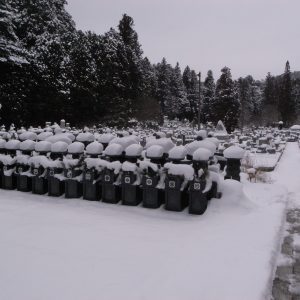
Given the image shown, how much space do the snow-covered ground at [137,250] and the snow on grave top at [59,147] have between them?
119 centimetres

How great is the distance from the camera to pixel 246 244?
192 inches

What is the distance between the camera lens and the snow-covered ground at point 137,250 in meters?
3.63

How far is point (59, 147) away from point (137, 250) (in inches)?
148

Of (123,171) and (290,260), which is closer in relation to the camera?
(290,260)

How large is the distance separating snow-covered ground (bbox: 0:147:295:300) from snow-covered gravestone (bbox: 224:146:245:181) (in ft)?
2.66

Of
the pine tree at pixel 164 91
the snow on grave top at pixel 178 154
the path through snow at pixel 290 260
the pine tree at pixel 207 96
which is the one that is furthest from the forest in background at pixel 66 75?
the path through snow at pixel 290 260

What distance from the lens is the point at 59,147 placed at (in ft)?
25.1

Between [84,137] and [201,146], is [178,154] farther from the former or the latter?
[84,137]

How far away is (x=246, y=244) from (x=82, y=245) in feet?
7.27

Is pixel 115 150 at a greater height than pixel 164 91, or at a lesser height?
lesser

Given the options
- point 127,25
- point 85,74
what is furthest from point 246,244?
point 127,25

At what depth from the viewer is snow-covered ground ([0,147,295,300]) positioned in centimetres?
363

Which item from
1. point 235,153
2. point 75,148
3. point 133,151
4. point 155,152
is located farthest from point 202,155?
point 75,148

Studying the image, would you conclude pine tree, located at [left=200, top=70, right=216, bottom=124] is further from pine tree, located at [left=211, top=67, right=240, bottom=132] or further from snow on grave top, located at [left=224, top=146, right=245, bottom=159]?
snow on grave top, located at [left=224, top=146, right=245, bottom=159]
